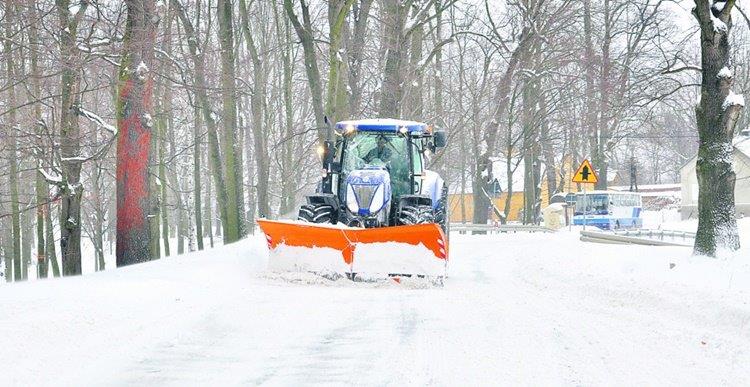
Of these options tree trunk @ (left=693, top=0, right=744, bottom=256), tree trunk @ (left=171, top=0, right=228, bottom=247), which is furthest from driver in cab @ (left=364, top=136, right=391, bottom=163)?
tree trunk @ (left=693, top=0, right=744, bottom=256)

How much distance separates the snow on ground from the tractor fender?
2244 mm

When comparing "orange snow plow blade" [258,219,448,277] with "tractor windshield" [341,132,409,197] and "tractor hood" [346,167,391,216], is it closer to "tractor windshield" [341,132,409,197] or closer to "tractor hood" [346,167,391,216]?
"tractor hood" [346,167,391,216]

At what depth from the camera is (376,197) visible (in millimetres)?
12148

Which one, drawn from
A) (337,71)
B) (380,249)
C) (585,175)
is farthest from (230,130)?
(380,249)

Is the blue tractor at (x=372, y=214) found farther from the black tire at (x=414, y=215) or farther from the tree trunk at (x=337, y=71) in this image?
the tree trunk at (x=337, y=71)

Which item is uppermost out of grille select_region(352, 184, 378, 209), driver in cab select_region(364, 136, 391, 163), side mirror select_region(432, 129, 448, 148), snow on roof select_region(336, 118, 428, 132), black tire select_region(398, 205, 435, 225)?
snow on roof select_region(336, 118, 428, 132)

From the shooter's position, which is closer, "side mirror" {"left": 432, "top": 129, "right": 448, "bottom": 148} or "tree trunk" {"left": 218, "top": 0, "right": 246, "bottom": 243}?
"side mirror" {"left": 432, "top": 129, "right": 448, "bottom": 148}

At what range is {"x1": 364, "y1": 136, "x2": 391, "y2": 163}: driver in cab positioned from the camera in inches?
545

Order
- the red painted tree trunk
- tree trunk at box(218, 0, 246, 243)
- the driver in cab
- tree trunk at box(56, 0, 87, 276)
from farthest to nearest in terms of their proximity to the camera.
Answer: tree trunk at box(218, 0, 246, 243), tree trunk at box(56, 0, 87, 276), the red painted tree trunk, the driver in cab

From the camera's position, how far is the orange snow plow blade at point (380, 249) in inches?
437

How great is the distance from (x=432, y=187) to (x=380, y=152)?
1126 millimetres

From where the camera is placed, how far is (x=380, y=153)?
1386cm

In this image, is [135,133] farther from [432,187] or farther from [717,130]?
[717,130]

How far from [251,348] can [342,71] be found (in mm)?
17391
